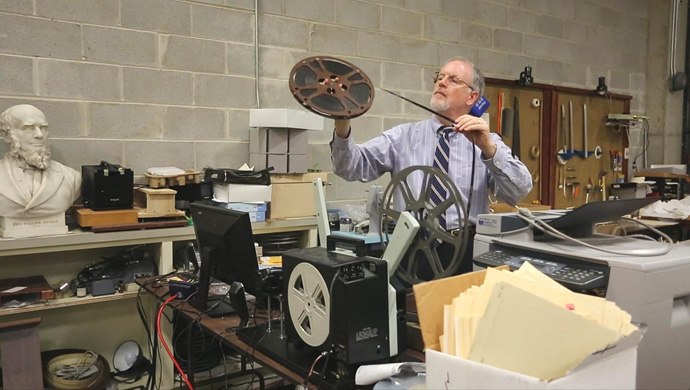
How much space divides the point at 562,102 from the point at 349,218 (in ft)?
8.29

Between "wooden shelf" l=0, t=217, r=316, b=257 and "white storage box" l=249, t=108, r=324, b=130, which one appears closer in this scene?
"wooden shelf" l=0, t=217, r=316, b=257

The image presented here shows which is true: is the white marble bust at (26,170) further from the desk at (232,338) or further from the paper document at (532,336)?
the paper document at (532,336)

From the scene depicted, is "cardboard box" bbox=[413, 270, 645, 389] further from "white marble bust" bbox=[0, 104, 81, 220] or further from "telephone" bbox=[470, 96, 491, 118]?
"white marble bust" bbox=[0, 104, 81, 220]

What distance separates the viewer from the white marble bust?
90.0 inches

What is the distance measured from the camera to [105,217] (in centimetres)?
244

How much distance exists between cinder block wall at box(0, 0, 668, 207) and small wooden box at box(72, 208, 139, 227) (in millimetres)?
378

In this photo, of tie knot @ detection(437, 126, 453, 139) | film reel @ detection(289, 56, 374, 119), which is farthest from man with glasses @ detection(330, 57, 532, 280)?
film reel @ detection(289, 56, 374, 119)

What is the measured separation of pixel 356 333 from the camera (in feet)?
4.26

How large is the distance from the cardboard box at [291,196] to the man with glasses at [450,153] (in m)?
0.55

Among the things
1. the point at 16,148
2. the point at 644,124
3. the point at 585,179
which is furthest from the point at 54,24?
the point at 644,124

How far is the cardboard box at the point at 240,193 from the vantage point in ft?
8.91

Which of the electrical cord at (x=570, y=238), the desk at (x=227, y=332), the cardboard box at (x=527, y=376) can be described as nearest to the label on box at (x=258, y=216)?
the desk at (x=227, y=332)

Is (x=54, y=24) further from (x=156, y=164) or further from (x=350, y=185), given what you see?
(x=350, y=185)

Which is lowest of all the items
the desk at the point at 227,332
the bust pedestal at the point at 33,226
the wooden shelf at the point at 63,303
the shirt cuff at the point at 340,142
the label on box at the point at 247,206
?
the wooden shelf at the point at 63,303
